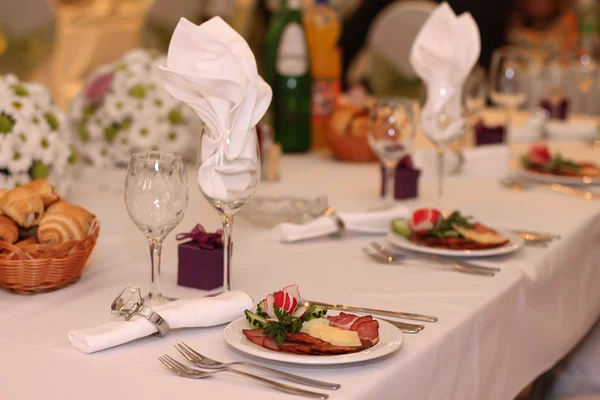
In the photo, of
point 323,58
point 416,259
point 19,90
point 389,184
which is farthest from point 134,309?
point 323,58

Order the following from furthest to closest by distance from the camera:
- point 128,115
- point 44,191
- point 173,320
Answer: point 128,115
point 44,191
point 173,320

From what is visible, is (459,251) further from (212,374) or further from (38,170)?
(38,170)

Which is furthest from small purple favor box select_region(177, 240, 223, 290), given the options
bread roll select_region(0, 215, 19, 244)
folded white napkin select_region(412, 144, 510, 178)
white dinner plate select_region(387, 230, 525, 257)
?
folded white napkin select_region(412, 144, 510, 178)

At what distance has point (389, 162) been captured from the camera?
172cm

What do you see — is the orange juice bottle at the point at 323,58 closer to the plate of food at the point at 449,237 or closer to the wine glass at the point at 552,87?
the wine glass at the point at 552,87

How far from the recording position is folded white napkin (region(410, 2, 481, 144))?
172 centimetres

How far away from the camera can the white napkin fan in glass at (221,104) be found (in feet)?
3.52

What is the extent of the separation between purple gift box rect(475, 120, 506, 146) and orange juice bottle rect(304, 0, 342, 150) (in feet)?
1.46

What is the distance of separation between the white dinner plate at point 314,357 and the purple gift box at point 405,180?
0.92 meters

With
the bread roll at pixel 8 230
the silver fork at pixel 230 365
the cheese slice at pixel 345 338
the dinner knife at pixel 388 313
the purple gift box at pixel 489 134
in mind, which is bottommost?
the silver fork at pixel 230 365

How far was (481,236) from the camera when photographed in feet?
A: 4.52

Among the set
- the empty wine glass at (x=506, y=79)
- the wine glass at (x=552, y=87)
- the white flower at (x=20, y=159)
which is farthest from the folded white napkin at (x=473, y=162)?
the white flower at (x=20, y=159)

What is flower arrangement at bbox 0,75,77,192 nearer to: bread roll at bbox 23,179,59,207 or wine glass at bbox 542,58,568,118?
bread roll at bbox 23,179,59,207

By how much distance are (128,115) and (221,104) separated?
905mm
